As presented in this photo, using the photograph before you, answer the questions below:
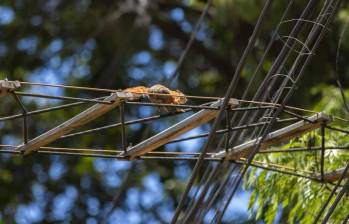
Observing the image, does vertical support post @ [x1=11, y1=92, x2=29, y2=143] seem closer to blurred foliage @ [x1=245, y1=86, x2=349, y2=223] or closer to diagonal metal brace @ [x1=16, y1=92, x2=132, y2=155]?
diagonal metal brace @ [x1=16, y1=92, x2=132, y2=155]

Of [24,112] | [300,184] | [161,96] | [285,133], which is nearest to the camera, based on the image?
[24,112]

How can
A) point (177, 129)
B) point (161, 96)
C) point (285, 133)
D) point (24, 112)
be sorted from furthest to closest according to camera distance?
point (285, 133) < point (161, 96) < point (177, 129) < point (24, 112)

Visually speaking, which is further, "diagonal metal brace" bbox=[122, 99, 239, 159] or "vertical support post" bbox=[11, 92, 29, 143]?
"diagonal metal brace" bbox=[122, 99, 239, 159]

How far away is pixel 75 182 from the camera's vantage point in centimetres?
1308

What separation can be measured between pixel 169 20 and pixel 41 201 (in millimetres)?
3163

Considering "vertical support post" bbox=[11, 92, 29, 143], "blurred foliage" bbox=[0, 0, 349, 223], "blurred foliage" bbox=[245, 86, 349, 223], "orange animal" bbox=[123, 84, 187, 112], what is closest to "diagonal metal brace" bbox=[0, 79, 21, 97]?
"vertical support post" bbox=[11, 92, 29, 143]

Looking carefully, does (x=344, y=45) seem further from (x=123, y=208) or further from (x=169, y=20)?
(x=123, y=208)

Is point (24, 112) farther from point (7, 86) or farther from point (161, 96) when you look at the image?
point (161, 96)

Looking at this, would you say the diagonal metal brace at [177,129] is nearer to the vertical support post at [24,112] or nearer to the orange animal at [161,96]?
the orange animal at [161,96]

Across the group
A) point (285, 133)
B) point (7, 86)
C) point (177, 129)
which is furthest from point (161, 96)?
point (7, 86)

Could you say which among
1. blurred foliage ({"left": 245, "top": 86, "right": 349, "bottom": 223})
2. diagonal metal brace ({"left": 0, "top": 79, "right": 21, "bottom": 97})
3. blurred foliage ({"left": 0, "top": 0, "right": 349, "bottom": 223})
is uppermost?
blurred foliage ({"left": 0, "top": 0, "right": 349, "bottom": 223})

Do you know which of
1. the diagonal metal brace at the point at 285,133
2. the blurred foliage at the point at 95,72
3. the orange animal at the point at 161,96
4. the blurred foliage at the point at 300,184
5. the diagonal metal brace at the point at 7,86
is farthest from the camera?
the blurred foliage at the point at 95,72

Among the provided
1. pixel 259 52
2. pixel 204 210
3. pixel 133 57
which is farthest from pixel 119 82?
pixel 204 210

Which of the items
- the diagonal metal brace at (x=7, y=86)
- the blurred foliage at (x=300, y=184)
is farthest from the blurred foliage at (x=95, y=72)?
the diagonal metal brace at (x=7, y=86)
